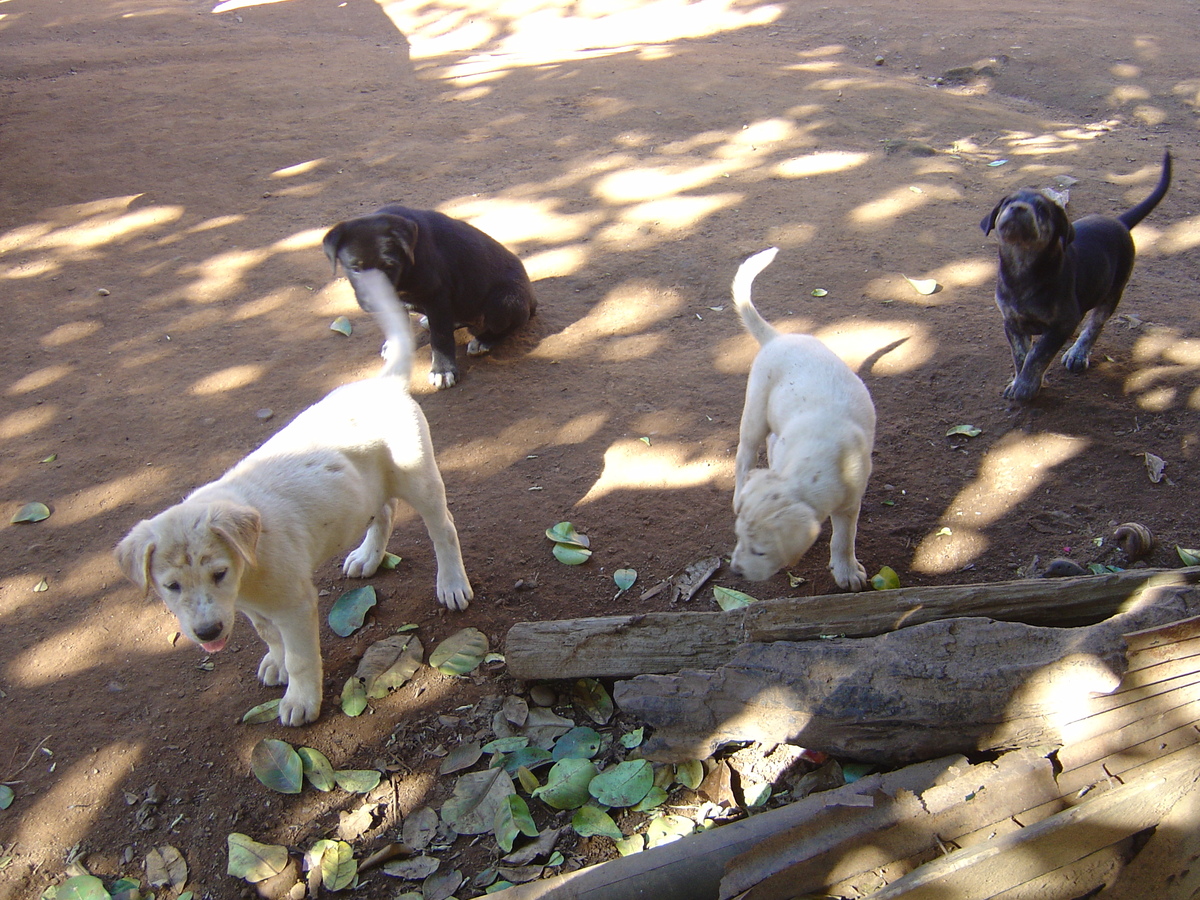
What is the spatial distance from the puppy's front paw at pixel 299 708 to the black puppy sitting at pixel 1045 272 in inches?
161

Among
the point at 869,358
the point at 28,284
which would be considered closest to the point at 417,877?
the point at 869,358

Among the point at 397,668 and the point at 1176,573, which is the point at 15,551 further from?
the point at 1176,573

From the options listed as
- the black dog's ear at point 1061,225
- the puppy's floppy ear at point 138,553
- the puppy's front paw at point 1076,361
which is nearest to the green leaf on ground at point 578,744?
the puppy's floppy ear at point 138,553

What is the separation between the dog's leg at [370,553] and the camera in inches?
152

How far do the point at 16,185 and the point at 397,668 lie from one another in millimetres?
7958

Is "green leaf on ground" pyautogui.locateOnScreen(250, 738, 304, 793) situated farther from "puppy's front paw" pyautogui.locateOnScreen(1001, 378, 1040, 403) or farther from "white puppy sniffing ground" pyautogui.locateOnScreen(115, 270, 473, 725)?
"puppy's front paw" pyautogui.locateOnScreen(1001, 378, 1040, 403)

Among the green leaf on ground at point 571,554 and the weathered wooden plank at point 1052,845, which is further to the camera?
the green leaf on ground at point 571,554

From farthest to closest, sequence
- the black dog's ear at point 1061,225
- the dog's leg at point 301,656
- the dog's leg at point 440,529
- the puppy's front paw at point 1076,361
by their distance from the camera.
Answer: the puppy's front paw at point 1076,361 → the black dog's ear at point 1061,225 → the dog's leg at point 440,529 → the dog's leg at point 301,656

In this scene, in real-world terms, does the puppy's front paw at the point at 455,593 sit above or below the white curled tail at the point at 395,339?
below

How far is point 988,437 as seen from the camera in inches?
174

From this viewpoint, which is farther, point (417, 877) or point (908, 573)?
point (908, 573)

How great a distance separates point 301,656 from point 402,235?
9.27 feet

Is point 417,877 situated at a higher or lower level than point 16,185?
lower

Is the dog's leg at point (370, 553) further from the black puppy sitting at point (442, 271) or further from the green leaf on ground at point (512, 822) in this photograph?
the black puppy sitting at point (442, 271)
